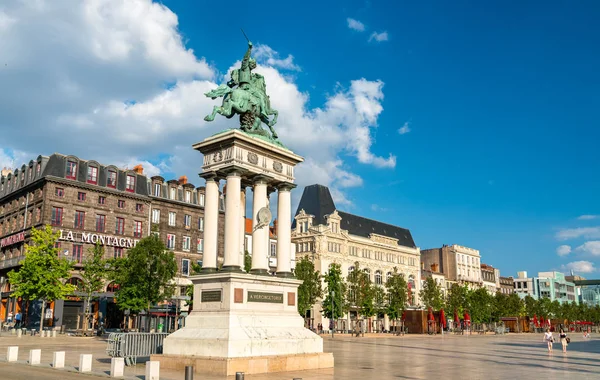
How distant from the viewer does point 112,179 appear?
2731 inches

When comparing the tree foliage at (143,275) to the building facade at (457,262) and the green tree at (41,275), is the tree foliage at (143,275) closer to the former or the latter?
the green tree at (41,275)

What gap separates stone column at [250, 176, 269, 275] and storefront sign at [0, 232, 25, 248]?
51041 millimetres

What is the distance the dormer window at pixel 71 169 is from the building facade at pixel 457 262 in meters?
98.4

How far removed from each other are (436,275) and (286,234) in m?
115

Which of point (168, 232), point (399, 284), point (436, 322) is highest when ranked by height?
point (168, 232)

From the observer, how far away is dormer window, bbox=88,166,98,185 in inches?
2645

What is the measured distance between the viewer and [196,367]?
19828 millimetres

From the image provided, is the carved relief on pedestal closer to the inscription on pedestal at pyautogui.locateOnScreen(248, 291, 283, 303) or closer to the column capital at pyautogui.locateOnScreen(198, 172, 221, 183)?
the column capital at pyautogui.locateOnScreen(198, 172, 221, 183)

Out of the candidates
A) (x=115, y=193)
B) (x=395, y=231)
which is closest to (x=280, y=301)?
(x=115, y=193)

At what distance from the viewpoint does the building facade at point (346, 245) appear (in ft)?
325

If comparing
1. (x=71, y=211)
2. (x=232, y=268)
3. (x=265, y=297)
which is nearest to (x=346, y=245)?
(x=71, y=211)

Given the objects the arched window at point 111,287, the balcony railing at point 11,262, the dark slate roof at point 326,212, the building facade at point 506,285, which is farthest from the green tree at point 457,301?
the balcony railing at point 11,262

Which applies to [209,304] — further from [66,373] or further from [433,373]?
[433,373]

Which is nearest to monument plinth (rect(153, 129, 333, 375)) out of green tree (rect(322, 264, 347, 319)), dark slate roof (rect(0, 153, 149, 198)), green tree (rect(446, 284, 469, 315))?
dark slate roof (rect(0, 153, 149, 198))
